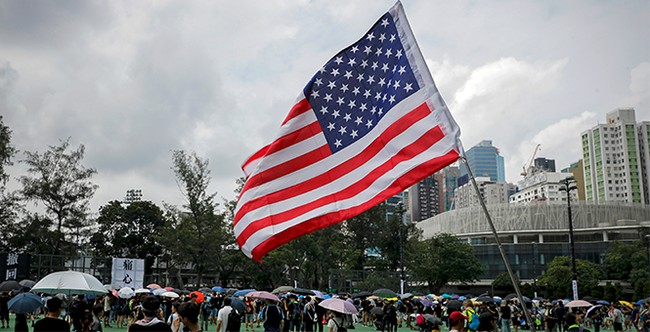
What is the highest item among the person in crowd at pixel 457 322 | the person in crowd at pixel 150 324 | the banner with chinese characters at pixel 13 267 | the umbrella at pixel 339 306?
the banner with chinese characters at pixel 13 267

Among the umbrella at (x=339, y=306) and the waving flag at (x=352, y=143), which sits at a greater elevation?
the waving flag at (x=352, y=143)

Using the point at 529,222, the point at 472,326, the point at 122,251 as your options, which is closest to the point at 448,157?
the point at 472,326

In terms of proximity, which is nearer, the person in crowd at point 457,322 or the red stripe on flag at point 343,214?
the person in crowd at point 457,322

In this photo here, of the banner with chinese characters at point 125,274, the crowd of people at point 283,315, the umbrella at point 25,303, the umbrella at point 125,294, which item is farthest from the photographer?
the banner with chinese characters at point 125,274

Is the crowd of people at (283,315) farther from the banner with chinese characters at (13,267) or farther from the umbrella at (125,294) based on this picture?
the banner with chinese characters at (13,267)

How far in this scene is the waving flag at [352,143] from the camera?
732 cm

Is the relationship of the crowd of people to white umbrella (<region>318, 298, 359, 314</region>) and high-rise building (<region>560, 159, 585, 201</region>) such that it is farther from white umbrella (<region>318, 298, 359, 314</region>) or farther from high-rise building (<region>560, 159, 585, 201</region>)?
high-rise building (<region>560, 159, 585, 201</region>)

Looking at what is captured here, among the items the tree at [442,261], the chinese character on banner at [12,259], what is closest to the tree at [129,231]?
the tree at [442,261]

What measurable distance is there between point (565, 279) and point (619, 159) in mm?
101374

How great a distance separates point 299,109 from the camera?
7883 millimetres

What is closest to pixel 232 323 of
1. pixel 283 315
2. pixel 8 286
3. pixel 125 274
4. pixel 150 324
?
pixel 150 324

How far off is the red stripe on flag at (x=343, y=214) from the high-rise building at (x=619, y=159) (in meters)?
161

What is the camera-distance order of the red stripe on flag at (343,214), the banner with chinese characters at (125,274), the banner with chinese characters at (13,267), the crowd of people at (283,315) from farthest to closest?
the banner with chinese characters at (125,274) → the banner with chinese characters at (13,267) → the red stripe on flag at (343,214) → the crowd of people at (283,315)

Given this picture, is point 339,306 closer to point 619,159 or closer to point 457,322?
point 457,322
